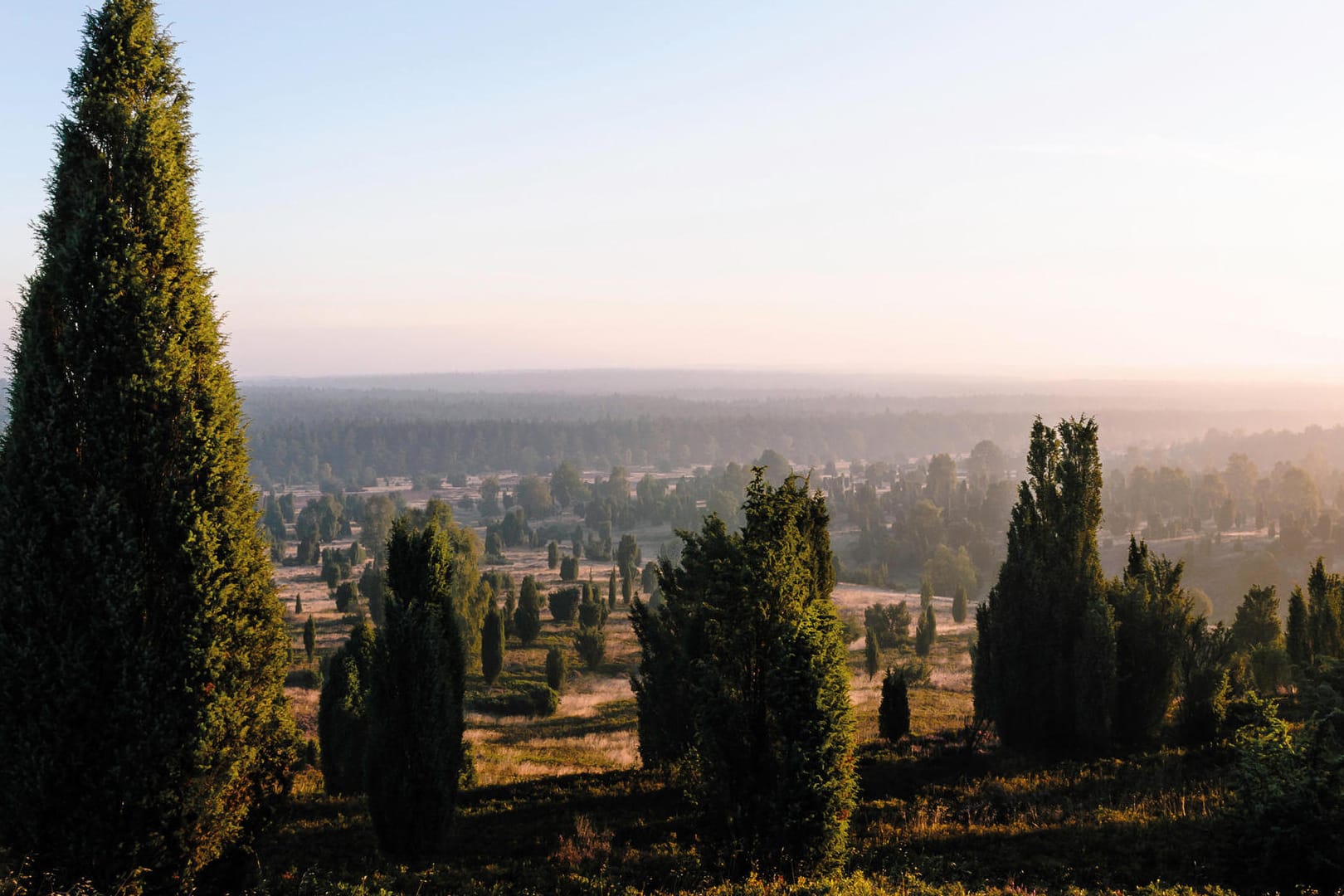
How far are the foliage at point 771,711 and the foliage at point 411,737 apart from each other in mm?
5370

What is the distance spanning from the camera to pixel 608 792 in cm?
2062

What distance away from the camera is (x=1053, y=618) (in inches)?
1016

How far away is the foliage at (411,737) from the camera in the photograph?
50.2ft

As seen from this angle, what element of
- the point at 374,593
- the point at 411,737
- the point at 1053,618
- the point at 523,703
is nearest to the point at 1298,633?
the point at 1053,618

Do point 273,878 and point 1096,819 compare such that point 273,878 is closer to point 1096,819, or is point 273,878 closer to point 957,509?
point 1096,819

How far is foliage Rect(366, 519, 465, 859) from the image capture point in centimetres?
Answer: 1529

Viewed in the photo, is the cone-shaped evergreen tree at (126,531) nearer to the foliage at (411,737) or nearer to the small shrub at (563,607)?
the foliage at (411,737)

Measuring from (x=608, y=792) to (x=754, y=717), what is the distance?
29.1 feet

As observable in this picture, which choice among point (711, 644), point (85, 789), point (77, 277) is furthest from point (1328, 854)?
point (77, 277)

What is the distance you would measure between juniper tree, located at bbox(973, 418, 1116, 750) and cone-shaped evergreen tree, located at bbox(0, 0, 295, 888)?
2261 centimetres

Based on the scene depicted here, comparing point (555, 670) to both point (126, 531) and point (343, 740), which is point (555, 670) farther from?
point (126, 531)

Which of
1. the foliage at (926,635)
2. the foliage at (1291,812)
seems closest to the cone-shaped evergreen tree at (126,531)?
the foliage at (1291,812)

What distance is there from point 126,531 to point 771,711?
1062 centimetres

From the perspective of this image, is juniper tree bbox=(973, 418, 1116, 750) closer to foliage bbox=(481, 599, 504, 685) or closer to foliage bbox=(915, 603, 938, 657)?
foliage bbox=(481, 599, 504, 685)
